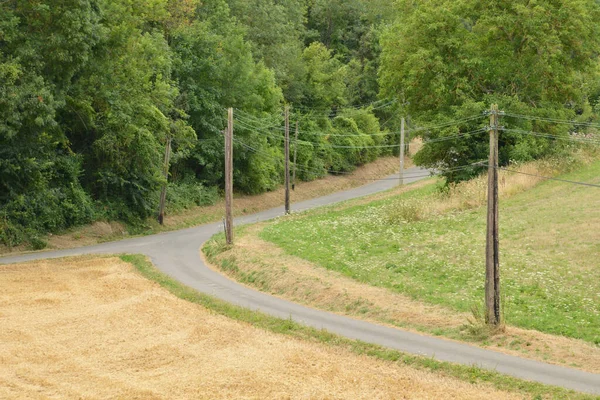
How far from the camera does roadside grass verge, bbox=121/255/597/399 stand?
1756 centimetres

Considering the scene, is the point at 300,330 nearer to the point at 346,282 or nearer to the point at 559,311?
the point at 346,282

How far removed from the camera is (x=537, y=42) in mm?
44938

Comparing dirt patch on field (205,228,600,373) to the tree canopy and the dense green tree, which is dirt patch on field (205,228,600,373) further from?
the dense green tree

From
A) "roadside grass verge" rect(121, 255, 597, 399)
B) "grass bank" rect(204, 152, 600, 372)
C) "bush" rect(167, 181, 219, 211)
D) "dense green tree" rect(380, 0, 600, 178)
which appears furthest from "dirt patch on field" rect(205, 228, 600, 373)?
"dense green tree" rect(380, 0, 600, 178)

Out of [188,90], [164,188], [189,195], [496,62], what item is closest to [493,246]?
[496,62]

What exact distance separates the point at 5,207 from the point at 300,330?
74.0ft

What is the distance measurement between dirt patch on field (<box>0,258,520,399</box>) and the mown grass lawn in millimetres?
6074

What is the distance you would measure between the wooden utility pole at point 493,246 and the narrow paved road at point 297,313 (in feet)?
4.65

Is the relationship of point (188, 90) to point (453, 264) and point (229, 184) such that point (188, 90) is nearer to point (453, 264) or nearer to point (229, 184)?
point (229, 184)

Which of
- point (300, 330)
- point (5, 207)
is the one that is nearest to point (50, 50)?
point (5, 207)

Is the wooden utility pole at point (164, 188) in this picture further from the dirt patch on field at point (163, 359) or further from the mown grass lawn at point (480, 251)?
the dirt patch on field at point (163, 359)

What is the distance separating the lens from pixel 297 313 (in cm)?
2616

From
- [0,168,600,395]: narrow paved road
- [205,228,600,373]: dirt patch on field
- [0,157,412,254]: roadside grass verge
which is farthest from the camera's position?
[0,157,412,254]: roadside grass verge

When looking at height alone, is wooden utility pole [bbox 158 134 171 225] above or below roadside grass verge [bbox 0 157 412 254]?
above
